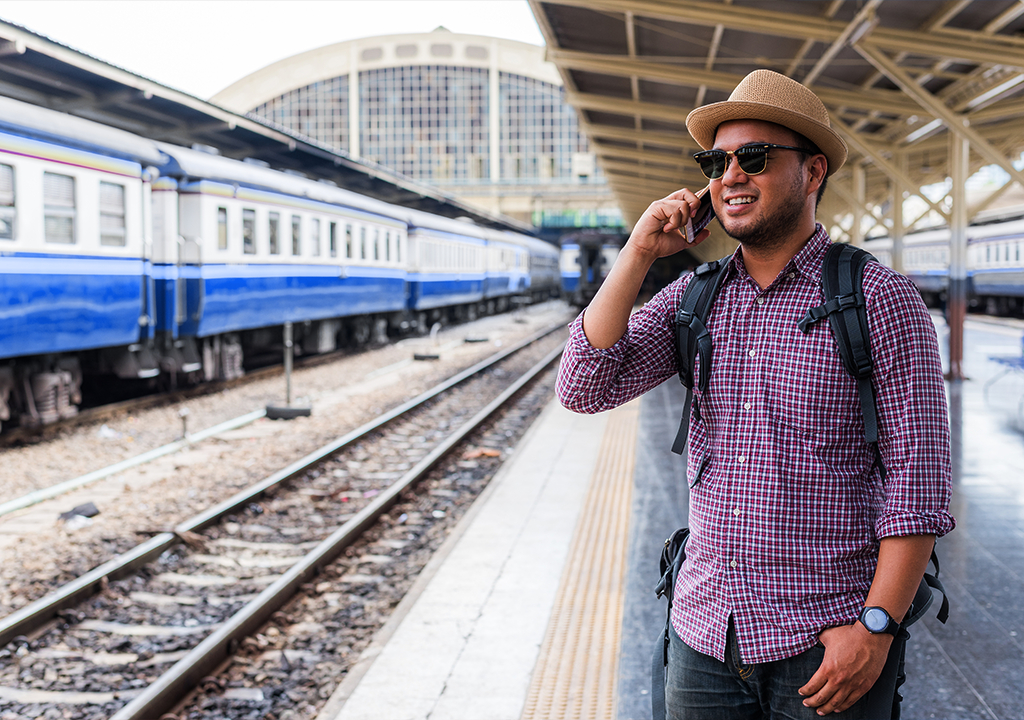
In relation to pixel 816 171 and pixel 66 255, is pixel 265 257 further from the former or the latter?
pixel 816 171

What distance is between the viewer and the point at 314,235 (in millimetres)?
15773

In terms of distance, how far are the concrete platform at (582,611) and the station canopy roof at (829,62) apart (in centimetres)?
389

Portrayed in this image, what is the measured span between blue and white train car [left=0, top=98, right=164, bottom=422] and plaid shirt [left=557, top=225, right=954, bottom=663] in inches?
320

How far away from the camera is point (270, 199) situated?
46.0ft

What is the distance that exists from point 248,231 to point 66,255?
13.9ft

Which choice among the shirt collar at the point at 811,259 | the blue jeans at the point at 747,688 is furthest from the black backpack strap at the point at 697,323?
the blue jeans at the point at 747,688

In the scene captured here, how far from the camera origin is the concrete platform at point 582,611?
388 centimetres

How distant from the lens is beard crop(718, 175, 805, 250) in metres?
1.94

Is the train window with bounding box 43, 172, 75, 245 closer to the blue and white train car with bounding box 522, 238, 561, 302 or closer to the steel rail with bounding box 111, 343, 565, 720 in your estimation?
the steel rail with bounding box 111, 343, 565, 720

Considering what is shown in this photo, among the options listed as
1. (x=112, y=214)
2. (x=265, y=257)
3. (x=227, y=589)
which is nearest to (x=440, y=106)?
(x=265, y=257)

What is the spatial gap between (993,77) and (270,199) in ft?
32.1

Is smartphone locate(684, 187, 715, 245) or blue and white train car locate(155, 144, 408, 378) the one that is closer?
smartphone locate(684, 187, 715, 245)

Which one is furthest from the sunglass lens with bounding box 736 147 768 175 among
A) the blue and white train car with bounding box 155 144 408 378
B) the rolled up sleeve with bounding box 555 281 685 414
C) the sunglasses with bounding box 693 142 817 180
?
the blue and white train car with bounding box 155 144 408 378

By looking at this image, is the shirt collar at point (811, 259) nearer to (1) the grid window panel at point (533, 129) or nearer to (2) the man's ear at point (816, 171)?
(2) the man's ear at point (816, 171)
